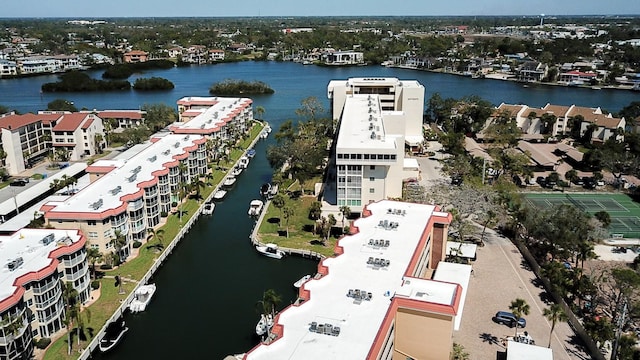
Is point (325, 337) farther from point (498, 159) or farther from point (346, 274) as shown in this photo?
point (498, 159)

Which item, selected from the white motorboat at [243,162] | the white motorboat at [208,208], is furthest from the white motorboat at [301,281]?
the white motorboat at [243,162]

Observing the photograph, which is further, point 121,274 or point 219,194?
point 219,194

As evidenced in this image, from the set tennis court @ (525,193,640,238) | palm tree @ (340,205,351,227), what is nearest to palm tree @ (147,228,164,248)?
palm tree @ (340,205,351,227)

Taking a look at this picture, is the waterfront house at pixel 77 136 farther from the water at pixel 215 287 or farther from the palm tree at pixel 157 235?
the palm tree at pixel 157 235

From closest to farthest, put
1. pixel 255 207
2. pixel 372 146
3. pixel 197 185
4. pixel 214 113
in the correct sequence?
pixel 372 146
pixel 255 207
pixel 197 185
pixel 214 113

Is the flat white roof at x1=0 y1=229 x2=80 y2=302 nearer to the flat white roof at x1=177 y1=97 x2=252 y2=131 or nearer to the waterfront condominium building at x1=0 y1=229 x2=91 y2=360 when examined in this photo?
the waterfront condominium building at x1=0 y1=229 x2=91 y2=360

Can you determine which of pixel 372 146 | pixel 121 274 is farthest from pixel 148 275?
pixel 372 146

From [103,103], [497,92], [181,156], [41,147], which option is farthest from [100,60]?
[181,156]

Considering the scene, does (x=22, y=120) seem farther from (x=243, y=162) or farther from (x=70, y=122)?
(x=243, y=162)
